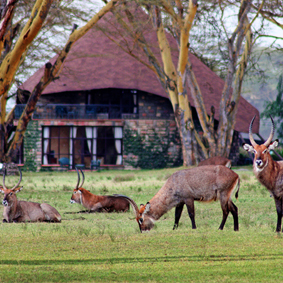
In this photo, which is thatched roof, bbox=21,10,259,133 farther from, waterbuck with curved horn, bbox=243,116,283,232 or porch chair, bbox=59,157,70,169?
waterbuck with curved horn, bbox=243,116,283,232

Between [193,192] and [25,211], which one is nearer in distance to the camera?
[193,192]

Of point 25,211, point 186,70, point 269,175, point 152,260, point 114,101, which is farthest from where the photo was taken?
point 114,101

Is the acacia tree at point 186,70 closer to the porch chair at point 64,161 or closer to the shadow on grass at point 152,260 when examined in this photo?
the porch chair at point 64,161

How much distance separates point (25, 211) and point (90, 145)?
2734 centimetres

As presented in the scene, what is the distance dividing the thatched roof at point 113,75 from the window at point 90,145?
339 centimetres

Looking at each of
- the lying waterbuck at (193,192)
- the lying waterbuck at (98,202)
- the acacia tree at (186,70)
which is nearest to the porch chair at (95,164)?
the acacia tree at (186,70)

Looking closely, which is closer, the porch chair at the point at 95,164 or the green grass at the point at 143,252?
the green grass at the point at 143,252

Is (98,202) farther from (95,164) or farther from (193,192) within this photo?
(95,164)

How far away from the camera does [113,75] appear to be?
129 ft

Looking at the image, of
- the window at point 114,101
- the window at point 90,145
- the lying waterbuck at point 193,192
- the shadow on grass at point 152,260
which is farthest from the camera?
the window at point 114,101

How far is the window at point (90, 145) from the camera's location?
39.0 metres

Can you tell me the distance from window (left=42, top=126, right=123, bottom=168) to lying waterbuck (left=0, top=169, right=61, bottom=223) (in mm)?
26546

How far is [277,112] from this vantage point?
4741 centimetres

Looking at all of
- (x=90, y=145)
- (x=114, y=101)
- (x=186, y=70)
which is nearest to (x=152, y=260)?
(x=186, y=70)
